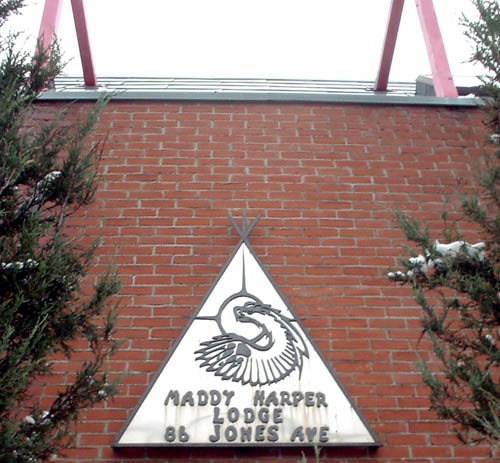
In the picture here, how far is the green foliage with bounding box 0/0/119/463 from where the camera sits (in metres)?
2.94

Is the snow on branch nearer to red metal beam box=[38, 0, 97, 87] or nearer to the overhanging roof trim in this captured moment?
the overhanging roof trim

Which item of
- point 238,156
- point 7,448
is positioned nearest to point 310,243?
point 238,156

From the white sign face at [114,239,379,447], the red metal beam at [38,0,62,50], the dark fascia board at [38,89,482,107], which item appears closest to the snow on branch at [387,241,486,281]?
the white sign face at [114,239,379,447]

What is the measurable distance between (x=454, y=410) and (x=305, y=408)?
150cm

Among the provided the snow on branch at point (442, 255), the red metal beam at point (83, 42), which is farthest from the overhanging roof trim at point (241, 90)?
the snow on branch at point (442, 255)

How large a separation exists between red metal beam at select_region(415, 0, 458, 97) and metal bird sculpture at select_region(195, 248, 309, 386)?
285 cm

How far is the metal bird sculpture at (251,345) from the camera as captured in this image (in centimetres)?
456

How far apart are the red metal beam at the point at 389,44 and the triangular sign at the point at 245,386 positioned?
339 cm

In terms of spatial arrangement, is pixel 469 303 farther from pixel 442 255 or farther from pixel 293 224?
pixel 293 224

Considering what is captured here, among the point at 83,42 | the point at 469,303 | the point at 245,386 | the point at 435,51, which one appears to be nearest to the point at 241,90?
the point at 83,42

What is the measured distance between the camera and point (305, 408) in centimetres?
442

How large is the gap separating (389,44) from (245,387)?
418cm

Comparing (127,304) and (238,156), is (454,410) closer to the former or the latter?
(127,304)

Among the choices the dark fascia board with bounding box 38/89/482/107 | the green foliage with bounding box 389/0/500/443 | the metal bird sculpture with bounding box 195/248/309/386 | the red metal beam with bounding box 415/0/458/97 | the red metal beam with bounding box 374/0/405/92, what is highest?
the red metal beam with bounding box 374/0/405/92
